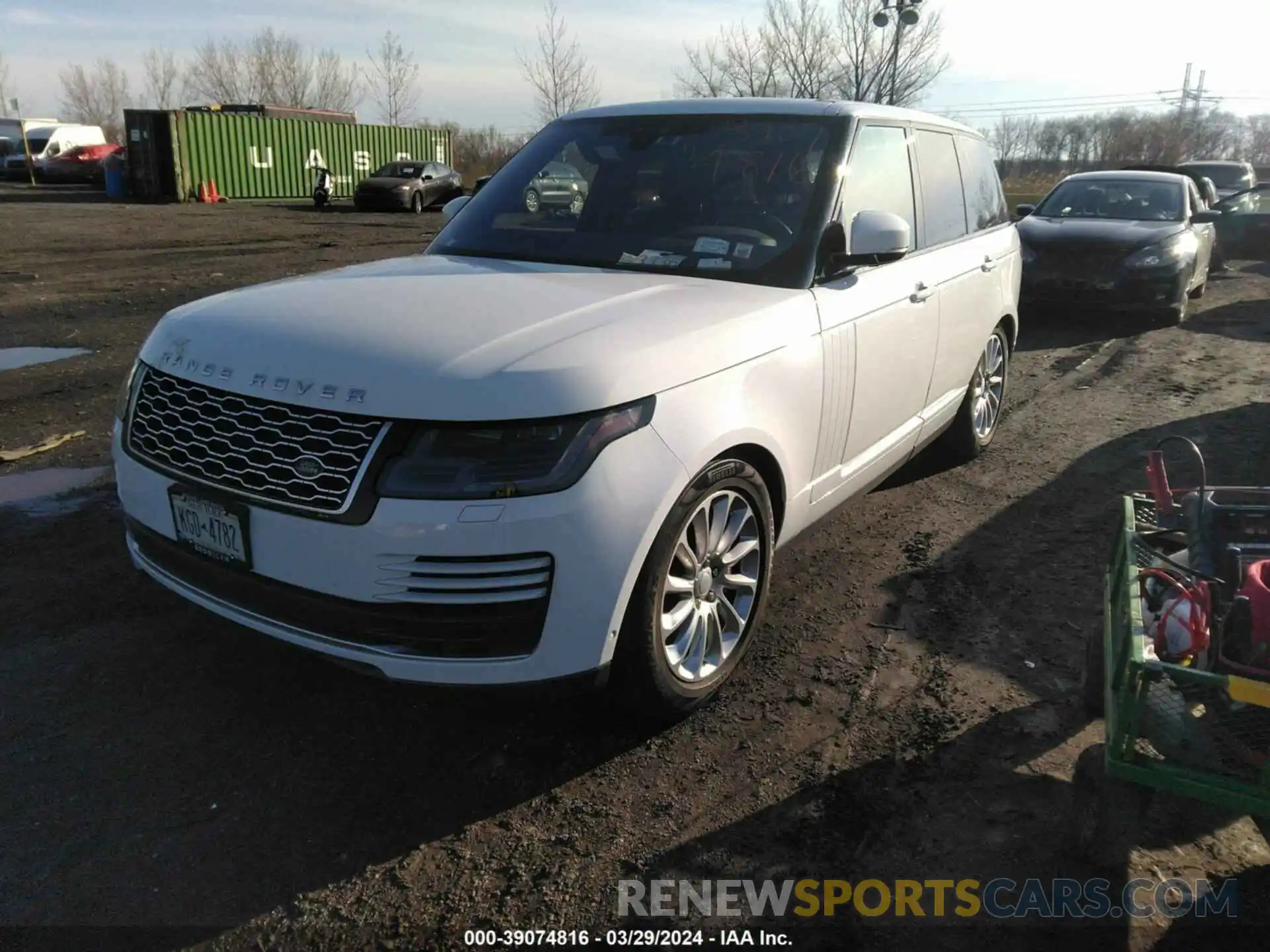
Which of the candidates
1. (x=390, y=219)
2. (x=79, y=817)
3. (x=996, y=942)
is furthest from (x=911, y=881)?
(x=390, y=219)

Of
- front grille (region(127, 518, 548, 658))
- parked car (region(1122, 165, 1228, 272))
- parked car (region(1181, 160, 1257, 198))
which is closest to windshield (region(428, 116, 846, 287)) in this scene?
front grille (region(127, 518, 548, 658))

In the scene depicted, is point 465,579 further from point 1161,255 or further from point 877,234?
point 1161,255

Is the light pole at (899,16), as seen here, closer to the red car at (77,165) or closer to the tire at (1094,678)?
the tire at (1094,678)

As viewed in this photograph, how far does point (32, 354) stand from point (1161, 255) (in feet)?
34.6

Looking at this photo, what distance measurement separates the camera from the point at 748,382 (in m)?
3.01

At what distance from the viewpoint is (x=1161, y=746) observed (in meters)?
2.30

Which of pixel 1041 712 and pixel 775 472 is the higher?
pixel 775 472

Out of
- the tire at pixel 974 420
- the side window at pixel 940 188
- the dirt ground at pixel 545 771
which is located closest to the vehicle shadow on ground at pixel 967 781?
the dirt ground at pixel 545 771

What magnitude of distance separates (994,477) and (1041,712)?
2.57m

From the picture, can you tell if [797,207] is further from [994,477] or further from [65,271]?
[65,271]

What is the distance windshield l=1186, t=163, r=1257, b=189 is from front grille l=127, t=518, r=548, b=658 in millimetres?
19661

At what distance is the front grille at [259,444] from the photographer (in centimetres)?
246

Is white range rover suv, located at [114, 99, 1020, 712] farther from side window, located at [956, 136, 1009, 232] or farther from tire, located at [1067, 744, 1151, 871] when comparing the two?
side window, located at [956, 136, 1009, 232]

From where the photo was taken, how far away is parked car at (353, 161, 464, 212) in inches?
1086
